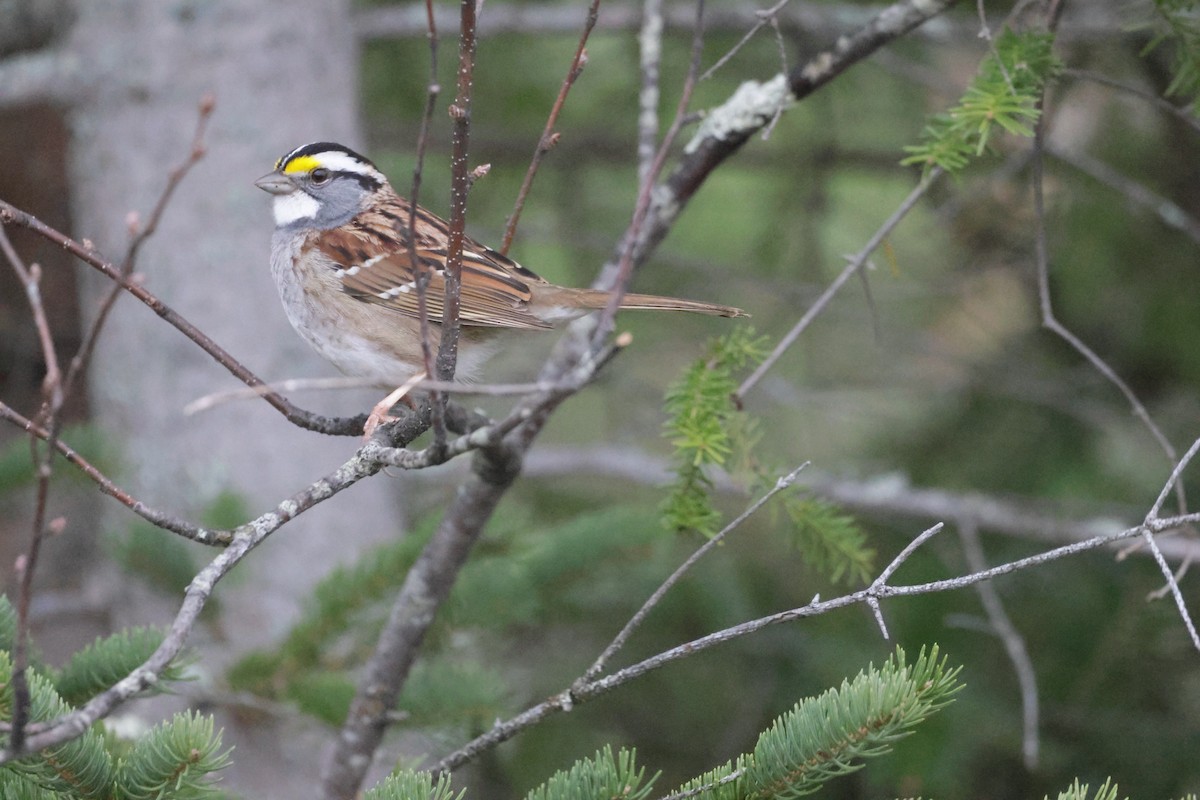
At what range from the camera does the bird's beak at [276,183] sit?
3.68 m

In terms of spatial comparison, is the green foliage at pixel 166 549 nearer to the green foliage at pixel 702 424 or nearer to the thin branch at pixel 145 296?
the thin branch at pixel 145 296

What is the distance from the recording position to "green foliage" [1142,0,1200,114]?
97.9 inches

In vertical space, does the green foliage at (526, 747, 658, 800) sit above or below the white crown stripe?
below

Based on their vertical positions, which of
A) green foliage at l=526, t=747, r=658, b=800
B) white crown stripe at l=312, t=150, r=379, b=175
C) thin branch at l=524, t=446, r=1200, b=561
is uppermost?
white crown stripe at l=312, t=150, r=379, b=175

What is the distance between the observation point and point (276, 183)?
12.1 feet

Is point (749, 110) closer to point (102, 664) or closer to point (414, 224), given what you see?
point (414, 224)

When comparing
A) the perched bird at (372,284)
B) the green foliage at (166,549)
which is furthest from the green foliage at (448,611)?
the perched bird at (372,284)

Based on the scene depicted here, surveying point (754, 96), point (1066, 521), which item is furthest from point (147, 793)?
point (1066, 521)

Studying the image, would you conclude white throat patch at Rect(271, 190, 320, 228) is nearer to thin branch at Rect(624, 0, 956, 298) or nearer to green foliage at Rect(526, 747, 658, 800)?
thin branch at Rect(624, 0, 956, 298)

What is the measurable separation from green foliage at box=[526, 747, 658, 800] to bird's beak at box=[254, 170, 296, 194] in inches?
96.5

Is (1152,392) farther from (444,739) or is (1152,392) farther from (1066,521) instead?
(444,739)

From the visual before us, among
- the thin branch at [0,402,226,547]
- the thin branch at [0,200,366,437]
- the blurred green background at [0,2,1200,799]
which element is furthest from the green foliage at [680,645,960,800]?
the blurred green background at [0,2,1200,799]

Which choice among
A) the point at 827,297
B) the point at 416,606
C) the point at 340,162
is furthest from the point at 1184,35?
the point at 340,162

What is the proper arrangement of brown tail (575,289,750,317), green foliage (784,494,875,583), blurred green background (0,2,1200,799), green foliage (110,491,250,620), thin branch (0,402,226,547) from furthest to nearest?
blurred green background (0,2,1200,799), green foliage (110,491,250,620), brown tail (575,289,750,317), green foliage (784,494,875,583), thin branch (0,402,226,547)
